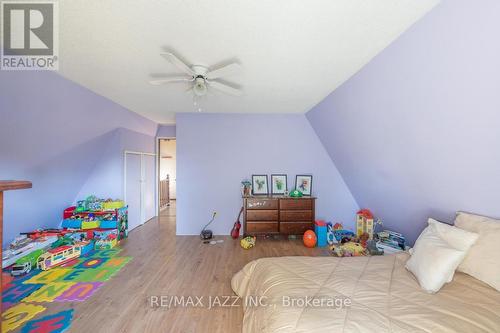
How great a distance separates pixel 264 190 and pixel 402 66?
287cm

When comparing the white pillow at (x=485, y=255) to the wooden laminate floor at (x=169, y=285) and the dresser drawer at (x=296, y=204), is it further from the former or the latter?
the dresser drawer at (x=296, y=204)

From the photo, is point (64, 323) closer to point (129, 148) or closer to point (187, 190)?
point (187, 190)

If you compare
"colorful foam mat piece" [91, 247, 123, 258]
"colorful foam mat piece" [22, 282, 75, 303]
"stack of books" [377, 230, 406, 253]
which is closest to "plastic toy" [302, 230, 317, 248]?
"stack of books" [377, 230, 406, 253]

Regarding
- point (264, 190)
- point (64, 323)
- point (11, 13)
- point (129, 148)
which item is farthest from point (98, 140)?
point (264, 190)

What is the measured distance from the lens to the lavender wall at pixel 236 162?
385 centimetres

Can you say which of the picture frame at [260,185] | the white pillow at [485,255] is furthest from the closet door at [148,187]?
the white pillow at [485,255]

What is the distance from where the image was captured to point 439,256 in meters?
1.45

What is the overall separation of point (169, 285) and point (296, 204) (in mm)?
2427

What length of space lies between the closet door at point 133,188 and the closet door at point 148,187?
7.7 inches

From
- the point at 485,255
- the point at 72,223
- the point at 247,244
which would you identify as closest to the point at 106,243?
the point at 72,223

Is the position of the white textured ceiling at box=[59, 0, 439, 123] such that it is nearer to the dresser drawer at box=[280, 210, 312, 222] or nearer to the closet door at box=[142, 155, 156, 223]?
the dresser drawer at box=[280, 210, 312, 222]

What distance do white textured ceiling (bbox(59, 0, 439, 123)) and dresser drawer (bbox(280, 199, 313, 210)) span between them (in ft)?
6.72

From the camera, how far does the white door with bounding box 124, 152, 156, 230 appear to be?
3.97m

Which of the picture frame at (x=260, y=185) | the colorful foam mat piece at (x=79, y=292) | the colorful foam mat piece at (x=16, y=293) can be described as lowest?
the colorful foam mat piece at (x=79, y=292)
